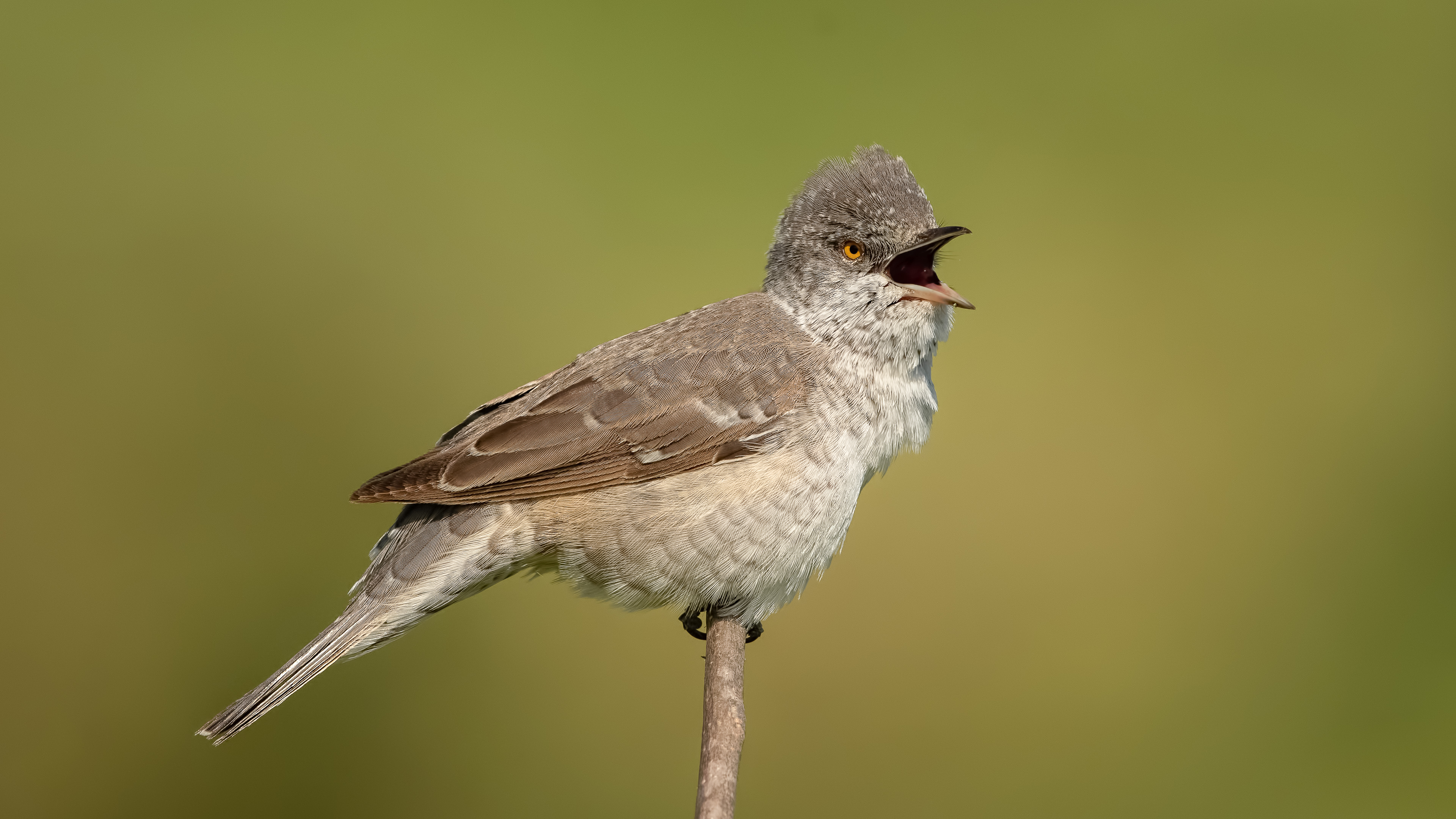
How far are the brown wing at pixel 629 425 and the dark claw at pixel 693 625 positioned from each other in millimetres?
749

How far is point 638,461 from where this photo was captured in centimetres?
356

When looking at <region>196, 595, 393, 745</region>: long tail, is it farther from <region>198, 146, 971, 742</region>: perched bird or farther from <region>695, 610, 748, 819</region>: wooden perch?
<region>695, 610, 748, 819</region>: wooden perch

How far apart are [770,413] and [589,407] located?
60cm

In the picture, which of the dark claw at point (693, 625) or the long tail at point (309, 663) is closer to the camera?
the long tail at point (309, 663)

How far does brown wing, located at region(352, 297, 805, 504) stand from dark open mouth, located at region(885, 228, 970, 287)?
41cm

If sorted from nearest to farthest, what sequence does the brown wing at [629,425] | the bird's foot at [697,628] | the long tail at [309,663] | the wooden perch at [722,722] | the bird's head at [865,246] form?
the wooden perch at [722,722] < the long tail at [309,663] < the brown wing at [629,425] < the bird's head at [865,246] < the bird's foot at [697,628]

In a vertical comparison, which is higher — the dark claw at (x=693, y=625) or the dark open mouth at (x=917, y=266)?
the dark open mouth at (x=917, y=266)

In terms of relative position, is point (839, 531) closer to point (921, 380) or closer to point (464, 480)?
point (921, 380)

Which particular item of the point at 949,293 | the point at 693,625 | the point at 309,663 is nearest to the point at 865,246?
the point at 949,293

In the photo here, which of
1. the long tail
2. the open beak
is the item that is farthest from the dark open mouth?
the long tail

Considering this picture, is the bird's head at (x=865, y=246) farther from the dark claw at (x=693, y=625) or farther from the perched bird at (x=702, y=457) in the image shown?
the dark claw at (x=693, y=625)

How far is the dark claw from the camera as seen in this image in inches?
160

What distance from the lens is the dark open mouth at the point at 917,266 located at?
3.63 m

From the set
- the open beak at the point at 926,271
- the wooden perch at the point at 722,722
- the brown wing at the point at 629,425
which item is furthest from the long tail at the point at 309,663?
the open beak at the point at 926,271
